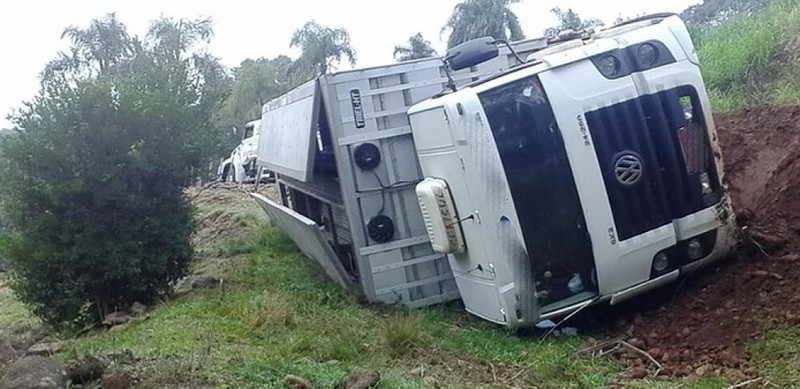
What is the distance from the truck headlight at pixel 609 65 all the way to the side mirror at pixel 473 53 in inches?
52.4

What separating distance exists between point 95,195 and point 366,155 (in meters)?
3.21

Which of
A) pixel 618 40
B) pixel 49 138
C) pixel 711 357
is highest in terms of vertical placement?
pixel 49 138

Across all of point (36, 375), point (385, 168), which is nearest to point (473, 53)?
point (385, 168)

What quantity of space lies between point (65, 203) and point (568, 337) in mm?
5401

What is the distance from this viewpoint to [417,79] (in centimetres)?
715

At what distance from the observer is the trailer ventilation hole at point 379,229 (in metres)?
7.11

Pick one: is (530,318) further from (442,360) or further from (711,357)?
(711,357)

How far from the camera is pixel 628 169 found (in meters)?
5.46

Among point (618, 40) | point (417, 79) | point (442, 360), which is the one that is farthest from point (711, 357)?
point (417, 79)

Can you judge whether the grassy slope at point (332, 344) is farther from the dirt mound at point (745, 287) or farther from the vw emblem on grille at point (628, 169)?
the vw emblem on grille at point (628, 169)

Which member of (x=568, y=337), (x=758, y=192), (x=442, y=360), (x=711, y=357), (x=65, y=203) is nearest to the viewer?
(x=711, y=357)

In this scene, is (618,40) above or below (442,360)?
above

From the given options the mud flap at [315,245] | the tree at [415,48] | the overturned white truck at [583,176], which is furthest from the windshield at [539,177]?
the tree at [415,48]

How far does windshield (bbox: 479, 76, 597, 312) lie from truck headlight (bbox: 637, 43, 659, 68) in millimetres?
743
